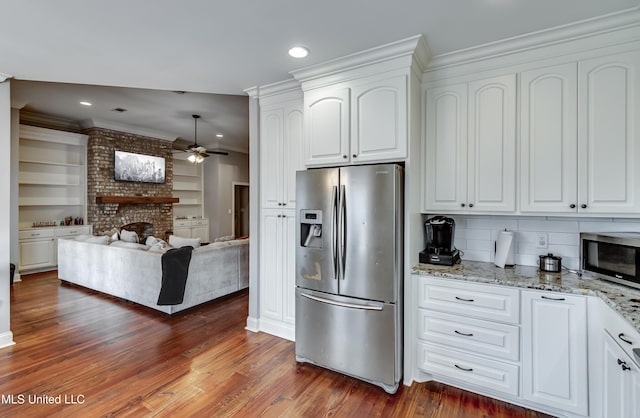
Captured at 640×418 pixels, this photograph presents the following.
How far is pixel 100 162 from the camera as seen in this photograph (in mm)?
6223

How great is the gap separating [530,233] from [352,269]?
148cm

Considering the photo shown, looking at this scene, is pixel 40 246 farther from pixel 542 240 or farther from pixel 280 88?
pixel 542 240

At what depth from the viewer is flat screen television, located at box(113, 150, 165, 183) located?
645 centimetres

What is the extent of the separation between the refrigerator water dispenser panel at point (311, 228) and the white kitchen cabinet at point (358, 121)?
1.49ft

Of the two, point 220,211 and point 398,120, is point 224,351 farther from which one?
point 220,211

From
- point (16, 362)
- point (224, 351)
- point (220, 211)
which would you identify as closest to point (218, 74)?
point (224, 351)

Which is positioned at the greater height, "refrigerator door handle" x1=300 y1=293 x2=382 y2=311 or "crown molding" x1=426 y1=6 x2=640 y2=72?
"crown molding" x1=426 y1=6 x2=640 y2=72

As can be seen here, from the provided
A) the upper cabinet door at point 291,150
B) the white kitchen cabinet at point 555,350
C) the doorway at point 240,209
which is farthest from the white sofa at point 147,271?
the doorway at point 240,209

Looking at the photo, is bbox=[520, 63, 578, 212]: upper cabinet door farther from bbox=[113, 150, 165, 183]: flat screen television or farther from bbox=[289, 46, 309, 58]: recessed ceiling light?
bbox=[113, 150, 165, 183]: flat screen television

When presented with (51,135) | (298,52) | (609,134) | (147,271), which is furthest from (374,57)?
(51,135)

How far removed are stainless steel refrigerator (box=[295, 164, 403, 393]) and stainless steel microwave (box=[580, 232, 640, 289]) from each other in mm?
1239

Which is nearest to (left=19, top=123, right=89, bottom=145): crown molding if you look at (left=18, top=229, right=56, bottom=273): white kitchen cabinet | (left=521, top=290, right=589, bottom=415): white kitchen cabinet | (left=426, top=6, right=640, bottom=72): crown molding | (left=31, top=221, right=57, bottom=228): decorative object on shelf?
(left=31, top=221, right=57, bottom=228): decorative object on shelf

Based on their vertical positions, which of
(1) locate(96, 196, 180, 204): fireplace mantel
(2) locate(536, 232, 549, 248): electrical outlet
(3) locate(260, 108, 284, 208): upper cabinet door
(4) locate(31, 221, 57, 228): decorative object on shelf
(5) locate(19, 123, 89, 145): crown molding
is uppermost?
(5) locate(19, 123, 89, 145): crown molding

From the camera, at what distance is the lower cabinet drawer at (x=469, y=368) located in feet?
6.75
